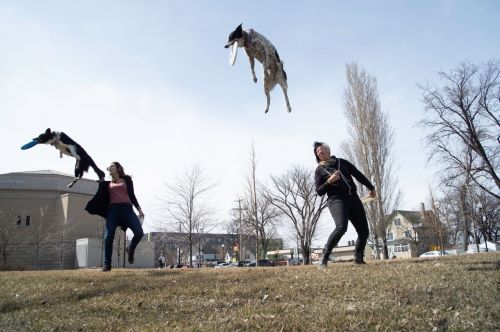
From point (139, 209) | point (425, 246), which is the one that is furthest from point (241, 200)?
point (425, 246)

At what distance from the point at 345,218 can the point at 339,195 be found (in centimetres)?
44

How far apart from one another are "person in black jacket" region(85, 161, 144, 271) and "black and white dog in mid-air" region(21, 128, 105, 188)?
152cm

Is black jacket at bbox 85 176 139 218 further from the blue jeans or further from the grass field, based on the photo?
the grass field

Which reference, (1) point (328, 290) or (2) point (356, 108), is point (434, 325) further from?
(2) point (356, 108)

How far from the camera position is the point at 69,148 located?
9852 millimetres

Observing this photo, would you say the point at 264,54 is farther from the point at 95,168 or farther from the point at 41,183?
the point at 41,183

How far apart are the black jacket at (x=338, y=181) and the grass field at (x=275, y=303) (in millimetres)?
1448

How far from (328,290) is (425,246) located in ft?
252

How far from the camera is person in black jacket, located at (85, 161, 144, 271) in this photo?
8.23 metres

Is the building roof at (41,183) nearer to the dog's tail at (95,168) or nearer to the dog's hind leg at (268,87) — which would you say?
the dog's tail at (95,168)

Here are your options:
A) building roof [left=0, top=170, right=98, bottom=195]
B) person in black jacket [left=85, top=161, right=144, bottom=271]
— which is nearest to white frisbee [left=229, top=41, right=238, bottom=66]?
person in black jacket [left=85, top=161, right=144, bottom=271]

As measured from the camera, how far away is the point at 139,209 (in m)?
8.54

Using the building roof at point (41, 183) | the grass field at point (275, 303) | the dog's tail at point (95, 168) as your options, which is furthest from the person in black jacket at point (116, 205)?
the building roof at point (41, 183)

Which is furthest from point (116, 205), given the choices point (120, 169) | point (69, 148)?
point (69, 148)
